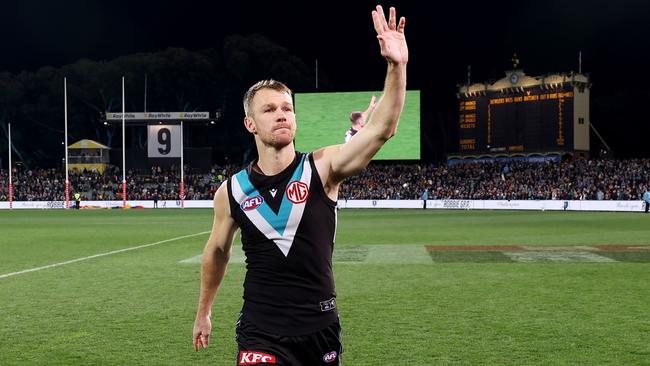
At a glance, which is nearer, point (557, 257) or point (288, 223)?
point (288, 223)

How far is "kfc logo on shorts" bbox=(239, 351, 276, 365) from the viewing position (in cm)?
337

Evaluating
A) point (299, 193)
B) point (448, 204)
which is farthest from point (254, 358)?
point (448, 204)

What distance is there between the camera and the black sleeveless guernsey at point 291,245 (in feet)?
11.1

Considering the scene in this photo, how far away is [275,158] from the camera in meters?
3.44

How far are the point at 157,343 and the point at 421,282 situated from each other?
19.3 feet

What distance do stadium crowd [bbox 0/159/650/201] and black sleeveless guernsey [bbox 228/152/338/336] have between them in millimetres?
46555

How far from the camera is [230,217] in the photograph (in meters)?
3.67

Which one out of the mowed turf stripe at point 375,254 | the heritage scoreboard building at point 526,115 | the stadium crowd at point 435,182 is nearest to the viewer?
the mowed turf stripe at point 375,254

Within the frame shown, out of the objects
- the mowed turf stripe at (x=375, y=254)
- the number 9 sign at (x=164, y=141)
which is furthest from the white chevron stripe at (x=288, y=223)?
the number 9 sign at (x=164, y=141)

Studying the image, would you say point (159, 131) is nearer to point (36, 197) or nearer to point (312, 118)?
point (36, 197)

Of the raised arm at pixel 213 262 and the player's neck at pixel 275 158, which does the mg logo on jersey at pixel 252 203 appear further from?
the raised arm at pixel 213 262

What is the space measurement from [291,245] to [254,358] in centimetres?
58

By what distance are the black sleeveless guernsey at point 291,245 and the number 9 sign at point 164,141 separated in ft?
221

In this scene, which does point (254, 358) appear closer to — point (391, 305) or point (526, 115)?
point (391, 305)
